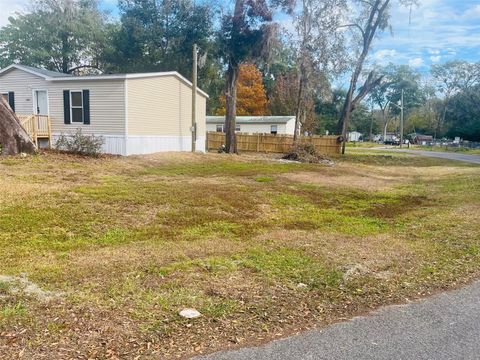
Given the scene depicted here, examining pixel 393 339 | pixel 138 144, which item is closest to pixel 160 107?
pixel 138 144

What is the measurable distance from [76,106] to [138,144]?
299cm

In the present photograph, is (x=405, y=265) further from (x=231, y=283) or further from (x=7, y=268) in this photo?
(x=7, y=268)

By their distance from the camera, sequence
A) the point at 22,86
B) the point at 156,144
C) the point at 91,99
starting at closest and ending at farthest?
the point at 91,99
the point at 22,86
the point at 156,144

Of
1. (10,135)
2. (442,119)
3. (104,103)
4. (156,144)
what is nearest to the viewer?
(10,135)

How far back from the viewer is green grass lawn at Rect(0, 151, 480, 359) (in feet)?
9.62

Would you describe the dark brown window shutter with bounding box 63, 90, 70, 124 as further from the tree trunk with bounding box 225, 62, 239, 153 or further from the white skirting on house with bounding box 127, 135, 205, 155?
the tree trunk with bounding box 225, 62, 239, 153

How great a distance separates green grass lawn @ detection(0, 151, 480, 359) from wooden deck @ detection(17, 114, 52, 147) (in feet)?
23.4

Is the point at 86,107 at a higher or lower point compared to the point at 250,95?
lower

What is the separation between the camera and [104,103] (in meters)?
16.1

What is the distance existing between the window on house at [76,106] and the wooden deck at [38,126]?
1.03m

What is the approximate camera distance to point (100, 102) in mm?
16203

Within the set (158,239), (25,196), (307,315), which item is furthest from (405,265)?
(25,196)

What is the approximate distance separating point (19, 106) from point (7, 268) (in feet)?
53.8

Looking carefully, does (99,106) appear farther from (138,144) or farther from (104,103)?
(138,144)
